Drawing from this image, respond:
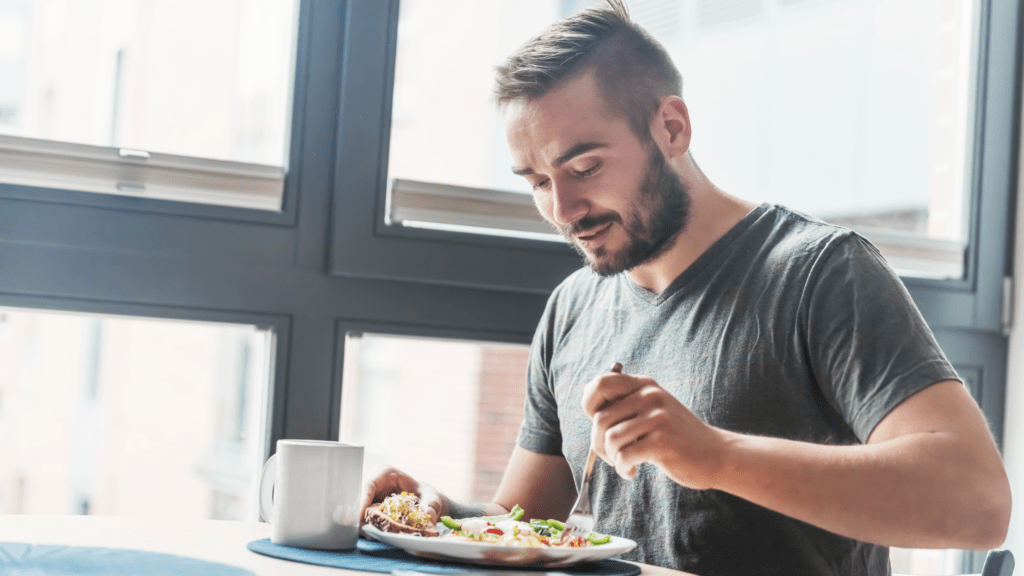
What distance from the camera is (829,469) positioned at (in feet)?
3.21

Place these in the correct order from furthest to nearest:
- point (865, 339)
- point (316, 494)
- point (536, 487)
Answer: point (536, 487)
point (865, 339)
point (316, 494)

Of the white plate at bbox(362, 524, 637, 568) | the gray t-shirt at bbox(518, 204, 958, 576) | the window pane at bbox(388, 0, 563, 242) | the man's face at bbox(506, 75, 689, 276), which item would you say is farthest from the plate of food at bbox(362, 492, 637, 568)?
the window pane at bbox(388, 0, 563, 242)

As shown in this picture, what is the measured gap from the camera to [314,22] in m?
1.64

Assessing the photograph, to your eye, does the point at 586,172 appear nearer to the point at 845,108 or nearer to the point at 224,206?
the point at 224,206

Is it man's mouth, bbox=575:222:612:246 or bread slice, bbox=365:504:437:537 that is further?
man's mouth, bbox=575:222:612:246

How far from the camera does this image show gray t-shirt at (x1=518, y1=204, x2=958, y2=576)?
1106mm

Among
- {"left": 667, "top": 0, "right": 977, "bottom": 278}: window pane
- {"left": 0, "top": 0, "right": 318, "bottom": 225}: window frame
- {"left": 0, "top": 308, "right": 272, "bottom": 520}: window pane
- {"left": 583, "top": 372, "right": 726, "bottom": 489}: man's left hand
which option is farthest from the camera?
{"left": 667, "top": 0, "right": 977, "bottom": 278}: window pane

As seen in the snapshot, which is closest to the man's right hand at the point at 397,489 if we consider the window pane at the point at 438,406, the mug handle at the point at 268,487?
the mug handle at the point at 268,487

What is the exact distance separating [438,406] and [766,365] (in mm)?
946

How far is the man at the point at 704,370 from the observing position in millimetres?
979

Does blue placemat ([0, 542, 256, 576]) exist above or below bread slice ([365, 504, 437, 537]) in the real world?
below

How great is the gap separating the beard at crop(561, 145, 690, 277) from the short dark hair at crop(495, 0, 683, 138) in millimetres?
68

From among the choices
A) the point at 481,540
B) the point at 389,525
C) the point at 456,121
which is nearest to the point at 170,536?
the point at 389,525

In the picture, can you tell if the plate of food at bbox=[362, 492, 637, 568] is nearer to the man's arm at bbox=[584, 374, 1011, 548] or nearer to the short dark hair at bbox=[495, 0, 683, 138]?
the man's arm at bbox=[584, 374, 1011, 548]
